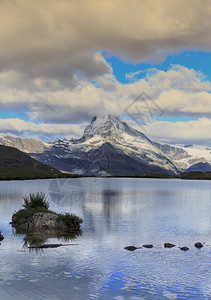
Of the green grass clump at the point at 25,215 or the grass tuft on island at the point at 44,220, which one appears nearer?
the grass tuft on island at the point at 44,220

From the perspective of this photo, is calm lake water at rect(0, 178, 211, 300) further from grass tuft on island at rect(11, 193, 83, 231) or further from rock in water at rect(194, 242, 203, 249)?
grass tuft on island at rect(11, 193, 83, 231)

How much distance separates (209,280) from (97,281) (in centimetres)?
823

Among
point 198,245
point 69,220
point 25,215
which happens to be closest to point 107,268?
point 198,245

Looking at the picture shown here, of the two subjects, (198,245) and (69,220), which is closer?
(198,245)

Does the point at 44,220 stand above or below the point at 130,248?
above

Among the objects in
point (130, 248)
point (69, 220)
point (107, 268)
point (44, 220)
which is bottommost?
point (107, 268)

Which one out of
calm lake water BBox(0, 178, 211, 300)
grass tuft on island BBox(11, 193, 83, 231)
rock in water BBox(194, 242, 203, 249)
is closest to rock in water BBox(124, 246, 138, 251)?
calm lake water BBox(0, 178, 211, 300)

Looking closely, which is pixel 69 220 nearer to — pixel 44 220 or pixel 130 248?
pixel 44 220

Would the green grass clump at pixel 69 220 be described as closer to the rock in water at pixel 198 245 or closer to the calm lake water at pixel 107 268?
the calm lake water at pixel 107 268

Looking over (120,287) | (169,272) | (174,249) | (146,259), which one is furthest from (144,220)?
(120,287)

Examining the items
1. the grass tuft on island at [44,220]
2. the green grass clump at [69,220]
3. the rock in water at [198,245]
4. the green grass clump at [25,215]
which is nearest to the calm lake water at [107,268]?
the rock in water at [198,245]

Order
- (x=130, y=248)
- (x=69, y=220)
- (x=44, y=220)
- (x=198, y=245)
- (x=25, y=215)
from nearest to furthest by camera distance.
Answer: (x=130, y=248), (x=198, y=245), (x=69, y=220), (x=44, y=220), (x=25, y=215)

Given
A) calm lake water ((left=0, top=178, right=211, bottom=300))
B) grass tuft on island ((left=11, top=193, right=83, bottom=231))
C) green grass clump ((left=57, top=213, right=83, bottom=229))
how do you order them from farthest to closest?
grass tuft on island ((left=11, top=193, right=83, bottom=231)) → green grass clump ((left=57, top=213, right=83, bottom=229)) → calm lake water ((left=0, top=178, right=211, bottom=300))

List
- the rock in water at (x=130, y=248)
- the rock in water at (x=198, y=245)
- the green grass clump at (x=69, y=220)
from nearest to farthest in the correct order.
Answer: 1. the rock in water at (x=130, y=248)
2. the rock in water at (x=198, y=245)
3. the green grass clump at (x=69, y=220)
